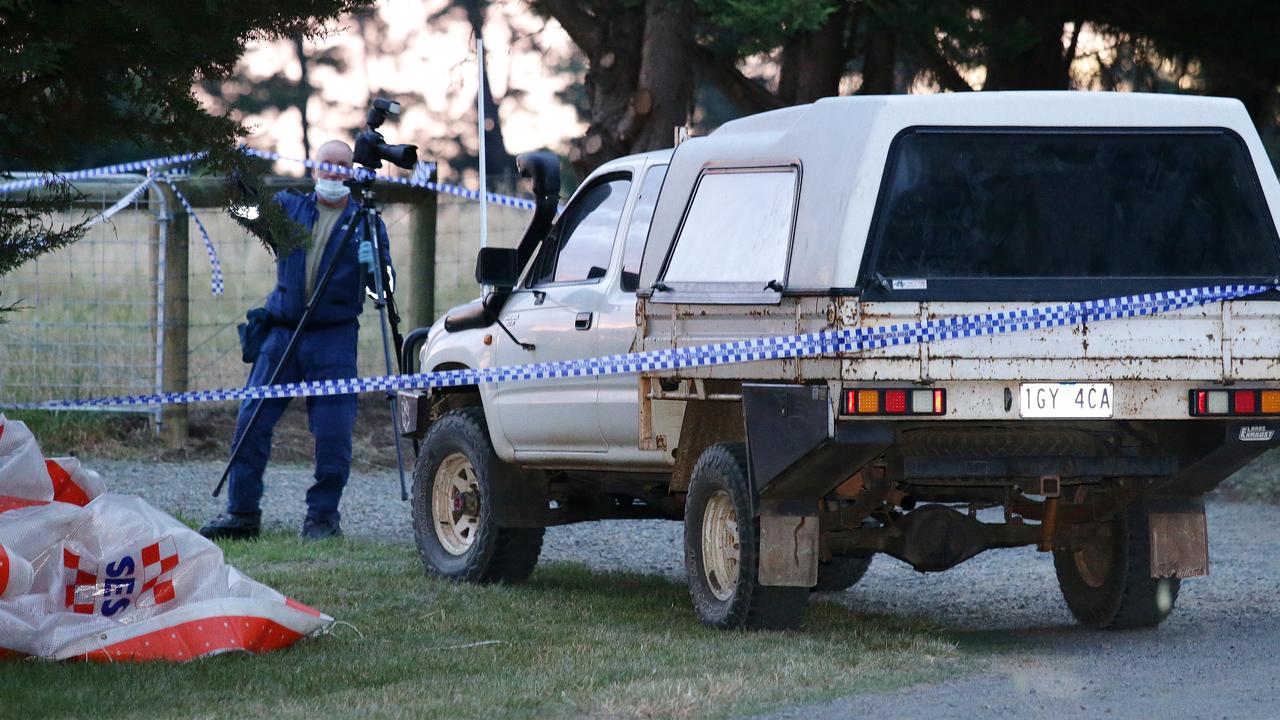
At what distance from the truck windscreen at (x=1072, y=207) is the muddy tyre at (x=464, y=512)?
3025 millimetres

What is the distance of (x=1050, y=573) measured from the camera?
9812 millimetres

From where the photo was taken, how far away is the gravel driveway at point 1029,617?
5.92 meters

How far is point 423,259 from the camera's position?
1631 cm

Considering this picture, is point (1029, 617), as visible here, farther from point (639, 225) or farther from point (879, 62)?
point (879, 62)

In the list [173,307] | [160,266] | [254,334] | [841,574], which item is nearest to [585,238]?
[841,574]

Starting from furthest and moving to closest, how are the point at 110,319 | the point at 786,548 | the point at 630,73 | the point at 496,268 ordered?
the point at 110,319 → the point at 630,73 → the point at 496,268 → the point at 786,548

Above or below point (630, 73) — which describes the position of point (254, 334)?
below

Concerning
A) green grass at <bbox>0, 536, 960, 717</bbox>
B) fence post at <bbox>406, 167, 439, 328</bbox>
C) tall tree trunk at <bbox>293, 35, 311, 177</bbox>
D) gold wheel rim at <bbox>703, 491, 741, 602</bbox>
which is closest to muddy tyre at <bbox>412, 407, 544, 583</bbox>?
green grass at <bbox>0, 536, 960, 717</bbox>

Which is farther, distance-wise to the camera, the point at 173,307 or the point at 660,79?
the point at 173,307

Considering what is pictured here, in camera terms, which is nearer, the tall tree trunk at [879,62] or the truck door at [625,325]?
the truck door at [625,325]

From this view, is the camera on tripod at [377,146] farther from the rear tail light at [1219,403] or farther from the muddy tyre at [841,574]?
the rear tail light at [1219,403]

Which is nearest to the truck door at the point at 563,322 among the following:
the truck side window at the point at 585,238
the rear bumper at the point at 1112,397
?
the truck side window at the point at 585,238

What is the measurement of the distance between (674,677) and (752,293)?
147cm

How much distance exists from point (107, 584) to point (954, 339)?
2.99 meters
